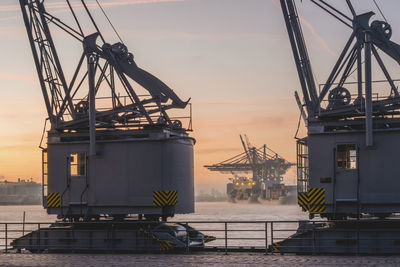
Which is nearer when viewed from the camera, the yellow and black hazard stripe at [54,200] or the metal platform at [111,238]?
the metal platform at [111,238]

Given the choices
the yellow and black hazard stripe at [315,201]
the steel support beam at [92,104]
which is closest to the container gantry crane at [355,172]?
the yellow and black hazard stripe at [315,201]

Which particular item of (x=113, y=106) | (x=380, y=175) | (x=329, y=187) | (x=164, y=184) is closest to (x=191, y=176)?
(x=164, y=184)

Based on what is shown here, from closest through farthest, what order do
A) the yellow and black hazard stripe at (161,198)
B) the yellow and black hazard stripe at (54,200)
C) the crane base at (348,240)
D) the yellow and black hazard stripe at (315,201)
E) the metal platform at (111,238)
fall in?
the crane base at (348,240) → the yellow and black hazard stripe at (315,201) → the metal platform at (111,238) → the yellow and black hazard stripe at (161,198) → the yellow and black hazard stripe at (54,200)

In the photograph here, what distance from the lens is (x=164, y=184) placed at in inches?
1060

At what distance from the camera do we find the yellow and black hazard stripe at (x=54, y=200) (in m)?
28.9

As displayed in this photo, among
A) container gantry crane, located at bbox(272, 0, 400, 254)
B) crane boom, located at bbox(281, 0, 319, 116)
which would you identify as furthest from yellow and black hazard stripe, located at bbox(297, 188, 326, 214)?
crane boom, located at bbox(281, 0, 319, 116)

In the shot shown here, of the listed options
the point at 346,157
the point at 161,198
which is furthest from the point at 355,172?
the point at 161,198

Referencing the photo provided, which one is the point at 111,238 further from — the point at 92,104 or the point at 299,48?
the point at 299,48

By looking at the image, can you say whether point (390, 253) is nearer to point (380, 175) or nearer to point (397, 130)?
point (380, 175)

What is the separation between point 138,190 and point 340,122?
29.3 feet

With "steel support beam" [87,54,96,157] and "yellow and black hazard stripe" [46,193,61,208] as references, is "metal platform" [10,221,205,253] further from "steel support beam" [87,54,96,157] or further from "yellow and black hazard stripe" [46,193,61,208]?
"steel support beam" [87,54,96,157]

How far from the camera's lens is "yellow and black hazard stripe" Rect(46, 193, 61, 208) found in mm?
28922

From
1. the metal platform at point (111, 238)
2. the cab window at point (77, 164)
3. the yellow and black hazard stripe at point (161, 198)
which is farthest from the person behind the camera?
the cab window at point (77, 164)

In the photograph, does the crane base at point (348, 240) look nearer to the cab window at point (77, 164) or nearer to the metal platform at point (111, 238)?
the metal platform at point (111, 238)
